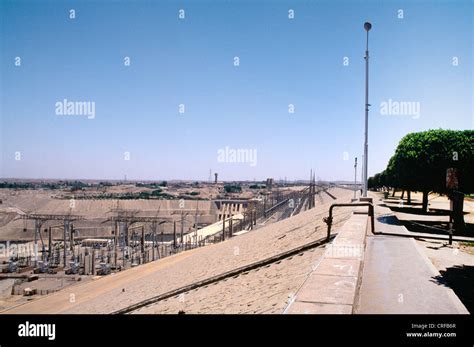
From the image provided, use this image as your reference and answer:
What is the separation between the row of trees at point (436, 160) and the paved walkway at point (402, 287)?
11.4 metres

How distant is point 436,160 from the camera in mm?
18234

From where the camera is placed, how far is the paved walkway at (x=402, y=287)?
4.66m

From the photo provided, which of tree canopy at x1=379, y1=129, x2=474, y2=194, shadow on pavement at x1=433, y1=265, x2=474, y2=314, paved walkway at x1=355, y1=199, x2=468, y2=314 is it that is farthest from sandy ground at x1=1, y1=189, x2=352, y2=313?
tree canopy at x1=379, y1=129, x2=474, y2=194

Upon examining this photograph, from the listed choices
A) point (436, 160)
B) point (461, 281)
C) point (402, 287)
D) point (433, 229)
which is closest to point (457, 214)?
point (433, 229)

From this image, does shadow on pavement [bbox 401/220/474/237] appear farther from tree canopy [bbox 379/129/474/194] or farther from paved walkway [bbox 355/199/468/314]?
paved walkway [bbox 355/199/468/314]

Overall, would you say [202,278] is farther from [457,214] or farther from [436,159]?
[436,159]

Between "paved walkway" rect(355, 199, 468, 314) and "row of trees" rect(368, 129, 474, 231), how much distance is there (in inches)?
448

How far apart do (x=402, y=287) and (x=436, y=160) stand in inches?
610

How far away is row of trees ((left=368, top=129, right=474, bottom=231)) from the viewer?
17.0m

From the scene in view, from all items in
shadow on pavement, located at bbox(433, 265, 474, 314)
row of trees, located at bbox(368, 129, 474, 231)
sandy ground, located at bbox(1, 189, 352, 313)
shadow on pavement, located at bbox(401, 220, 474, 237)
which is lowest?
sandy ground, located at bbox(1, 189, 352, 313)

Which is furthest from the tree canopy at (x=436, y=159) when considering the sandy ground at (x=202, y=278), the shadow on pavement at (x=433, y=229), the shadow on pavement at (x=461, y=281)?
the shadow on pavement at (x=461, y=281)

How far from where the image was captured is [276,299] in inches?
268

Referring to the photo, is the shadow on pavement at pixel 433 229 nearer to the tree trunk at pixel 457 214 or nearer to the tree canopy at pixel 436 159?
the tree trunk at pixel 457 214

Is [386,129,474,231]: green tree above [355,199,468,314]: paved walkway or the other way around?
above
